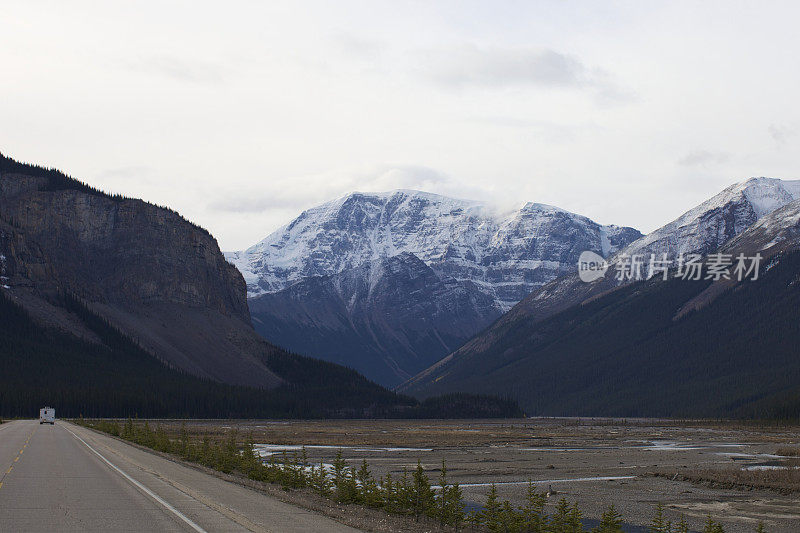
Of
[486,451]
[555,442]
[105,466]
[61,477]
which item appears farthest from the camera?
[555,442]

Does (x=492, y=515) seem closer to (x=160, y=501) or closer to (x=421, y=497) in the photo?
(x=421, y=497)

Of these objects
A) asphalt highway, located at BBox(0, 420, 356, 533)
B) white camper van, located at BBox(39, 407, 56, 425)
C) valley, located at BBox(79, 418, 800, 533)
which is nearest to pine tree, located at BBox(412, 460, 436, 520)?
valley, located at BBox(79, 418, 800, 533)

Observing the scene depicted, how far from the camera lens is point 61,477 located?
4847 cm

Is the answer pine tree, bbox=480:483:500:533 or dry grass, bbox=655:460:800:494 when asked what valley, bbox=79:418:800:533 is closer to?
dry grass, bbox=655:460:800:494

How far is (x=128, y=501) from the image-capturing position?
129 feet

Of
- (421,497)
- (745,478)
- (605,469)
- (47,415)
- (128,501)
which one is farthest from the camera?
(47,415)

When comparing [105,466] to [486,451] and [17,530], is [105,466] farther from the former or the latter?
[486,451]

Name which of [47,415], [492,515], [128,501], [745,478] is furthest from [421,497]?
[47,415]

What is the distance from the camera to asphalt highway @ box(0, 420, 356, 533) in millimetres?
33156

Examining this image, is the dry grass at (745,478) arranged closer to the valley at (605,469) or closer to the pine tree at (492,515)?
the valley at (605,469)

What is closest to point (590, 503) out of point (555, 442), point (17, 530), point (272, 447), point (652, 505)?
point (652, 505)

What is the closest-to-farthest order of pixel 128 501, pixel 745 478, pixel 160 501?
pixel 128 501 → pixel 160 501 → pixel 745 478

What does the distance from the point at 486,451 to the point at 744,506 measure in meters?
60.9

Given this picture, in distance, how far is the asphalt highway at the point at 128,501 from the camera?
33.2 metres
